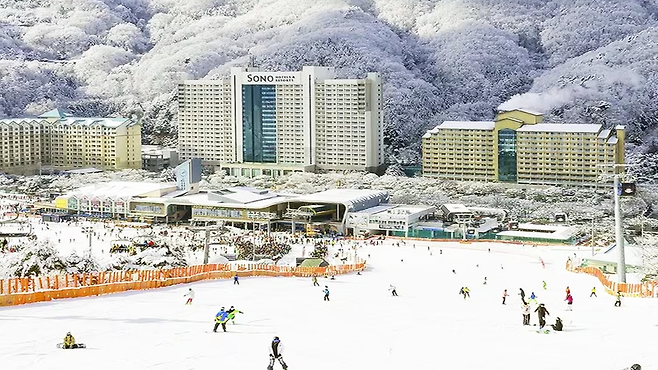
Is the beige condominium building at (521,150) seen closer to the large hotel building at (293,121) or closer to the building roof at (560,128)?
the building roof at (560,128)

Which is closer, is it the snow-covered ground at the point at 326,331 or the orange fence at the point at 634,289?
the snow-covered ground at the point at 326,331

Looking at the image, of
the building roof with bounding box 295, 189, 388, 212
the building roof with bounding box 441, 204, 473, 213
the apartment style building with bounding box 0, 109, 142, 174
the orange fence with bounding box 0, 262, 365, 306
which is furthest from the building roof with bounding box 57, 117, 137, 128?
the orange fence with bounding box 0, 262, 365, 306

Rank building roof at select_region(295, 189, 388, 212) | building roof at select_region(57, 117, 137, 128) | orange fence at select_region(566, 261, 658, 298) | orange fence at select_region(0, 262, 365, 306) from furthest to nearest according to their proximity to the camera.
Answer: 1. building roof at select_region(57, 117, 137, 128)
2. building roof at select_region(295, 189, 388, 212)
3. orange fence at select_region(566, 261, 658, 298)
4. orange fence at select_region(0, 262, 365, 306)

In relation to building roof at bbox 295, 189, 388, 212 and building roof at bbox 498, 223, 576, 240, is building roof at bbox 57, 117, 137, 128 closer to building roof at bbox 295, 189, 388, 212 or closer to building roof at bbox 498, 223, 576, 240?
building roof at bbox 295, 189, 388, 212

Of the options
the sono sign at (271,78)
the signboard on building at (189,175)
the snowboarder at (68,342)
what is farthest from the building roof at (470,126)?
the snowboarder at (68,342)

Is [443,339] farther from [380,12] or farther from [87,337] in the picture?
[380,12]
